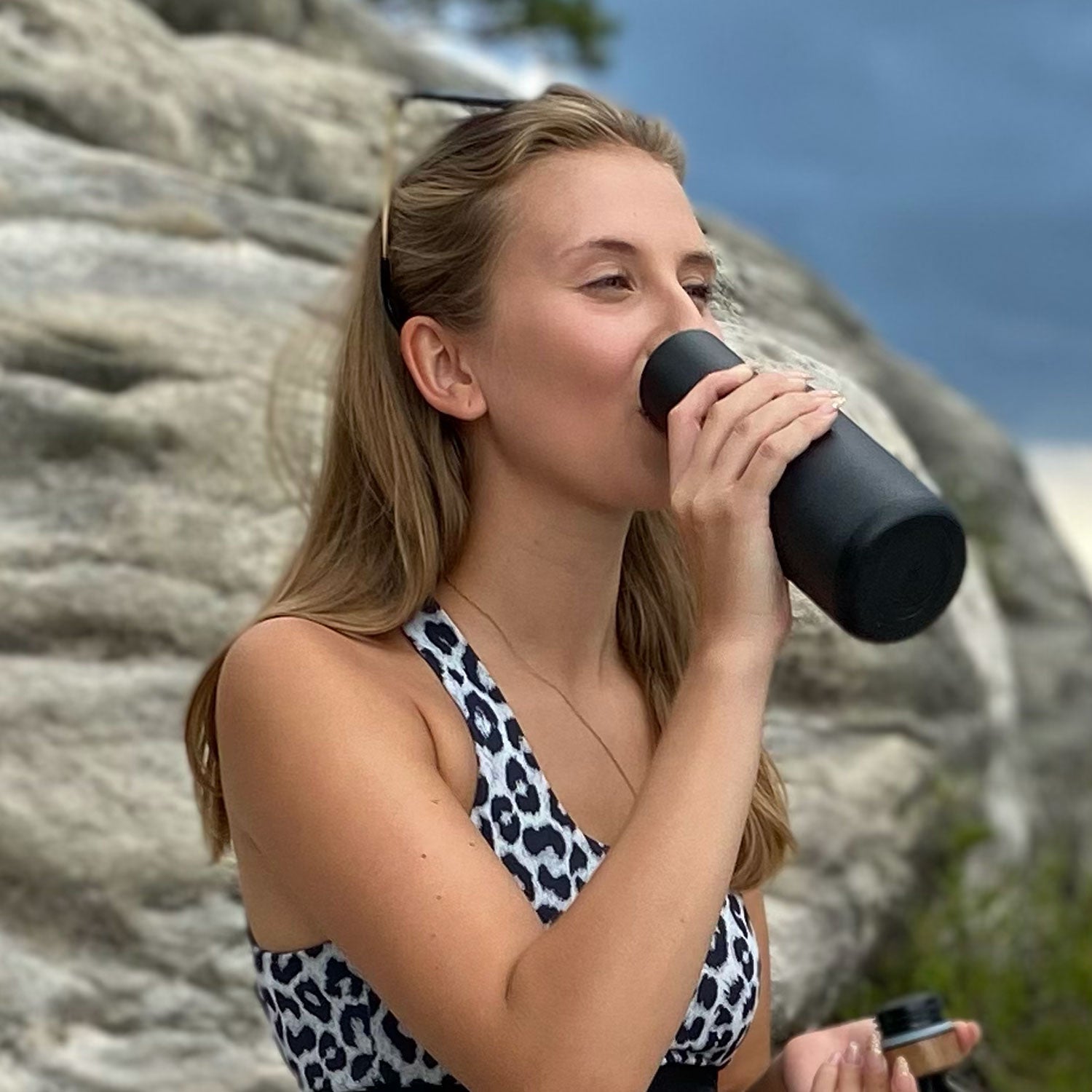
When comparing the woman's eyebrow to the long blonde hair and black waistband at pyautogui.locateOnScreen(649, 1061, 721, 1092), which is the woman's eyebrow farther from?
black waistband at pyautogui.locateOnScreen(649, 1061, 721, 1092)

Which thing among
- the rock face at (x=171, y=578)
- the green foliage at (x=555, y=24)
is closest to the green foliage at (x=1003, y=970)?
the rock face at (x=171, y=578)

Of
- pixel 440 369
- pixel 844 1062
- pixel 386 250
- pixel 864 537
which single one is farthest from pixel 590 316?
pixel 844 1062

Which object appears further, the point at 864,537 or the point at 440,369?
→ the point at 440,369

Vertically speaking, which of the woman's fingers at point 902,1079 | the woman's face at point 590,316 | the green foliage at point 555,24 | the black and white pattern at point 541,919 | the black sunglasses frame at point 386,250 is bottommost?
the woman's fingers at point 902,1079

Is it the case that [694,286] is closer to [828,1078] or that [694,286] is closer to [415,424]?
[415,424]

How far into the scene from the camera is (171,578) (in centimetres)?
370

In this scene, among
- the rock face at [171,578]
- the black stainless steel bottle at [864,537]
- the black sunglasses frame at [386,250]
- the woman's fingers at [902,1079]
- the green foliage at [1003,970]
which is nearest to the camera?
the black stainless steel bottle at [864,537]

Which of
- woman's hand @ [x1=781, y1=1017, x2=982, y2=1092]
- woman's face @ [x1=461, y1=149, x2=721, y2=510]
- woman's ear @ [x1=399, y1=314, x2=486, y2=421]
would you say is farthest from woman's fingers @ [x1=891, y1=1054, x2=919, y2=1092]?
woman's ear @ [x1=399, y1=314, x2=486, y2=421]

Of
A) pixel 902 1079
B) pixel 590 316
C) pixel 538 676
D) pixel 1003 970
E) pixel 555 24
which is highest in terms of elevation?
pixel 555 24

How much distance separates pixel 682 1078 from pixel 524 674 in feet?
1.61

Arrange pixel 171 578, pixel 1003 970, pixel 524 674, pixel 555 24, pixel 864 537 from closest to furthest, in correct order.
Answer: pixel 864 537
pixel 524 674
pixel 171 578
pixel 1003 970
pixel 555 24

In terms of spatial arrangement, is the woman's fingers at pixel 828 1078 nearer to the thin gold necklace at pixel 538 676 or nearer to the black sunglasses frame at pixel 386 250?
the thin gold necklace at pixel 538 676

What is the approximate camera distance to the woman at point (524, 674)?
62.9 inches

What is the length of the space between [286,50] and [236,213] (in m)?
1.79
